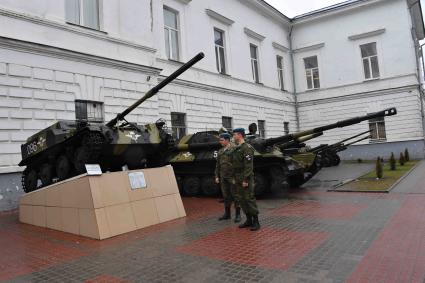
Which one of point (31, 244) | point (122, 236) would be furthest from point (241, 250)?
point (31, 244)

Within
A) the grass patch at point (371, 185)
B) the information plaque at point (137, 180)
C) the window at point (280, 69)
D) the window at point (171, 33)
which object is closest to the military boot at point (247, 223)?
the information plaque at point (137, 180)

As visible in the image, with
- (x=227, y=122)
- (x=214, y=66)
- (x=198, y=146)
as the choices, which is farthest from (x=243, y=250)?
(x=227, y=122)

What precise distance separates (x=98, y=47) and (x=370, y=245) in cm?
1073

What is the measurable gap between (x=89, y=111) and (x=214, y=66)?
333 inches

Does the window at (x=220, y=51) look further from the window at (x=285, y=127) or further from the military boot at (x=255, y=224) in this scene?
the military boot at (x=255, y=224)

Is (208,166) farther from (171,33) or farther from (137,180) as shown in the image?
(171,33)

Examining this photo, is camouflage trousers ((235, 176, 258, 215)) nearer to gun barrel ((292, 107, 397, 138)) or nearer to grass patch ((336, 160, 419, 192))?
gun barrel ((292, 107, 397, 138))

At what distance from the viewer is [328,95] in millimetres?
27531

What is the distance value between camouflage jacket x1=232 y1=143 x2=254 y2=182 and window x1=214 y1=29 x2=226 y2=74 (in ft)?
45.7

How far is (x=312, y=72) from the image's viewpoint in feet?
93.5

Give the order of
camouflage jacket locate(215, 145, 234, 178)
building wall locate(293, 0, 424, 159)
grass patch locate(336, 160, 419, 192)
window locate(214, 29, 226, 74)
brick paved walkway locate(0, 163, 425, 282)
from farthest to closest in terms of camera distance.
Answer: building wall locate(293, 0, 424, 159) → window locate(214, 29, 226, 74) → grass patch locate(336, 160, 419, 192) → camouflage jacket locate(215, 145, 234, 178) → brick paved walkway locate(0, 163, 425, 282)

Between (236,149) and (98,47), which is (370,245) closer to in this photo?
(236,149)

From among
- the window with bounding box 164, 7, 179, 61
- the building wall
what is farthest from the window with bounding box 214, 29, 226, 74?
the building wall

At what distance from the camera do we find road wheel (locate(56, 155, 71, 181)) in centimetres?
898
